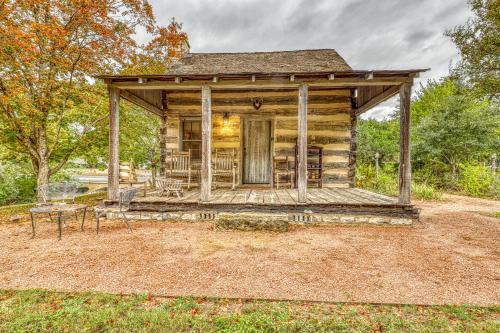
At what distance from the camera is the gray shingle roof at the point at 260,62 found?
25.6 ft

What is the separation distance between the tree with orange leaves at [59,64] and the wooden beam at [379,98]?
22.9 ft

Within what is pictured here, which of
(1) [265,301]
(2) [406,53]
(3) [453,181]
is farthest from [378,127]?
(1) [265,301]

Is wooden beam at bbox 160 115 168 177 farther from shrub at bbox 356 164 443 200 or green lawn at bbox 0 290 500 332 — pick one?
shrub at bbox 356 164 443 200

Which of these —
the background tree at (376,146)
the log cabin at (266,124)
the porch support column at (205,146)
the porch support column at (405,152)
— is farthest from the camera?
the background tree at (376,146)

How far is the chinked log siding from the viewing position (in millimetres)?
7809

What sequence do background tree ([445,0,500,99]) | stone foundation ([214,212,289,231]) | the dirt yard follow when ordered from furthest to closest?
background tree ([445,0,500,99]) < stone foundation ([214,212,289,231]) < the dirt yard

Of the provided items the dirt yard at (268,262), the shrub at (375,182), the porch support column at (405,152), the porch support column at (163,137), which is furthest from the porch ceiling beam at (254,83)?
the shrub at (375,182)

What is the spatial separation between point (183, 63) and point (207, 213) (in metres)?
6.14

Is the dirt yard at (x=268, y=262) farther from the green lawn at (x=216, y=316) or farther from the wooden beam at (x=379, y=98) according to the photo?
the wooden beam at (x=379, y=98)

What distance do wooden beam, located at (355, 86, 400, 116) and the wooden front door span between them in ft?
9.59

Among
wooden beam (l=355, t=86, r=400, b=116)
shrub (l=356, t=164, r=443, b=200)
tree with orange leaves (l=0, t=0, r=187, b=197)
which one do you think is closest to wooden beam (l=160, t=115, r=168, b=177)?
tree with orange leaves (l=0, t=0, r=187, b=197)

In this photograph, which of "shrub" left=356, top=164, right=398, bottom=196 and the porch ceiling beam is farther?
"shrub" left=356, top=164, right=398, bottom=196

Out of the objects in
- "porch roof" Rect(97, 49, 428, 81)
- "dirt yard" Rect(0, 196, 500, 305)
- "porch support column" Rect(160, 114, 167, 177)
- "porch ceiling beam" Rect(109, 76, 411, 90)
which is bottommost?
"dirt yard" Rect(0, 196, 500, 305)

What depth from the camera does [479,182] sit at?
977 cm
